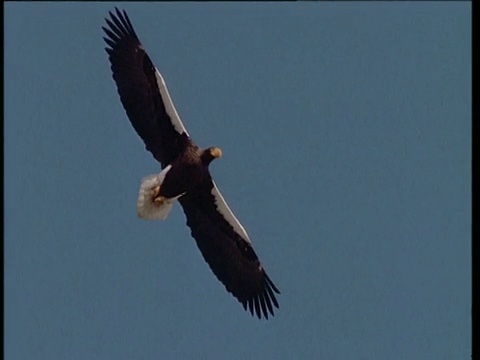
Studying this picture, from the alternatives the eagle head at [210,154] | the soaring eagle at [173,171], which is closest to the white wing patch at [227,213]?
the soaring eagle at [173,171]

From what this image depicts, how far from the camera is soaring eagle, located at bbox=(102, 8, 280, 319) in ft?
29.4

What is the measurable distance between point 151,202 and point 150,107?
0.81 metres

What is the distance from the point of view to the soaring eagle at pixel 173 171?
8961 millimetres

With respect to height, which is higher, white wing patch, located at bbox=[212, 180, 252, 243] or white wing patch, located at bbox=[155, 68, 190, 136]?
white wing patch, located at bbox=[155, 68, 190, 136]

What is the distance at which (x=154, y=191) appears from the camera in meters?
9.01

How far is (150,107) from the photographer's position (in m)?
9.04

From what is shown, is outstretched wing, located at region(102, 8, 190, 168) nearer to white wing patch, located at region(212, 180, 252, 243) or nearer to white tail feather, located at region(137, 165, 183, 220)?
white tail feather, located at region(137, 165, 183, 220)

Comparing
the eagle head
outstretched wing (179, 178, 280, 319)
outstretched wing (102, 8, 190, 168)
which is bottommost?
outstretched wing (179, 178, 280, 319)

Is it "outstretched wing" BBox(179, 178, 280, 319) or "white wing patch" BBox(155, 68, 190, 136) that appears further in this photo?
"outstretched wing" BBox(179, 178, 280, 319)

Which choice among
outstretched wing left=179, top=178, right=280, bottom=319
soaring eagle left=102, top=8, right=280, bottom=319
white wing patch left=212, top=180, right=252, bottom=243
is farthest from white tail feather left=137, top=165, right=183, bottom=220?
white wing patch left=212, top=180, right=252, bottom=243

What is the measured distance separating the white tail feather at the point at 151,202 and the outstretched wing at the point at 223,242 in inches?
9.7

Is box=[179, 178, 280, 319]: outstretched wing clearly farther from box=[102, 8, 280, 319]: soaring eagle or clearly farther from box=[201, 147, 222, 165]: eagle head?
box=[201, 147, 222, 165]: eagle head
